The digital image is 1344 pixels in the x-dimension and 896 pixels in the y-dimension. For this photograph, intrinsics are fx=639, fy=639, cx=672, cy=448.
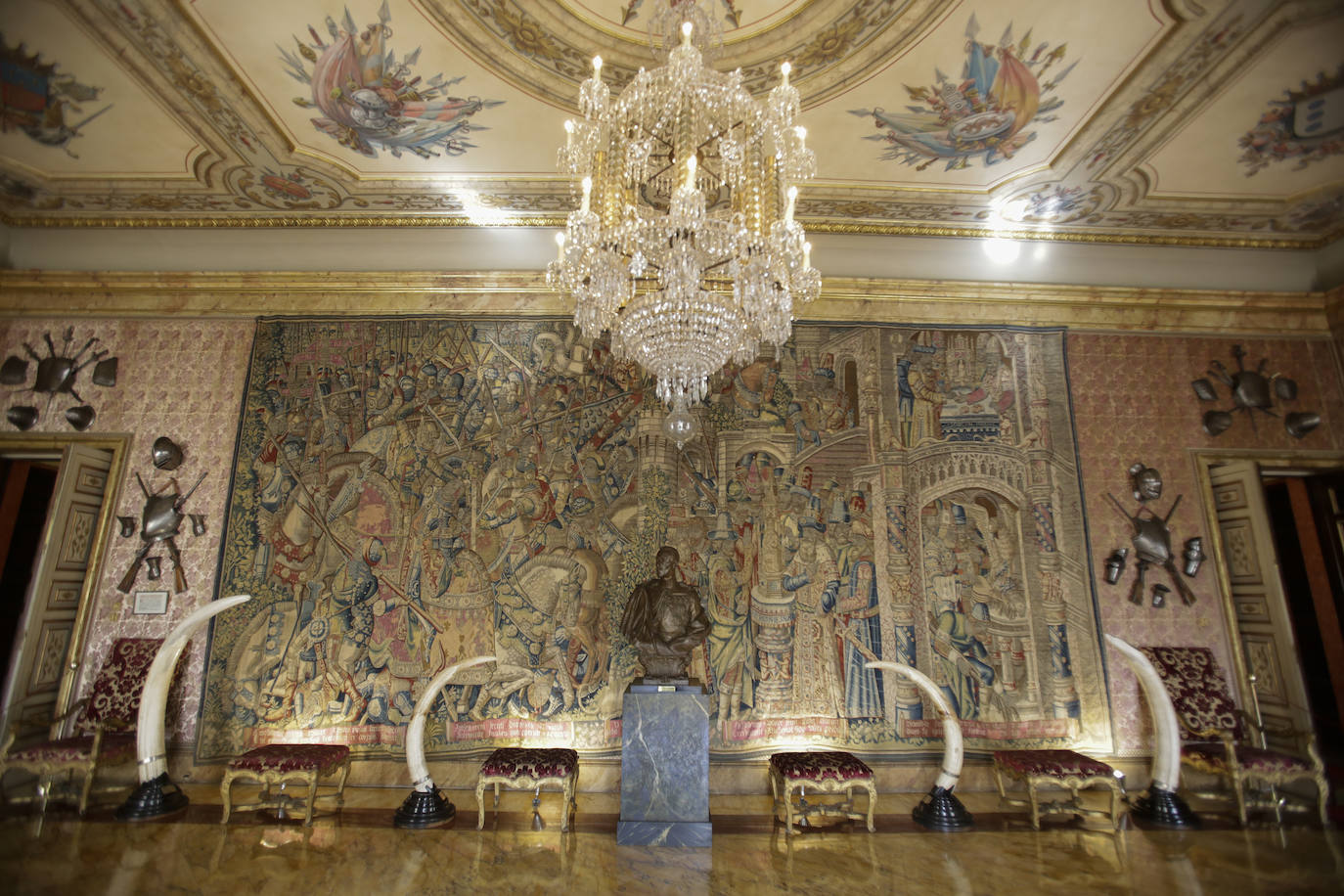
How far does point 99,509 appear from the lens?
24.0 feet

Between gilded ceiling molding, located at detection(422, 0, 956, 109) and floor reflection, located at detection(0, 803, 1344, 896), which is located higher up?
gilded ceiling molding, located at detection(422, 0, 956, 109)

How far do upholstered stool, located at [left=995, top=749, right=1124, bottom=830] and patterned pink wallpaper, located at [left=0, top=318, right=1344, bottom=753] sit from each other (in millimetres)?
1396

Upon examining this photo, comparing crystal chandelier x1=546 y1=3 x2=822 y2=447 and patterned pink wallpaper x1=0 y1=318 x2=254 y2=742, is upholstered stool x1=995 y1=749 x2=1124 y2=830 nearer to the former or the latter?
crystal chandelier x1=546 y1=3 x2=822 y2=447

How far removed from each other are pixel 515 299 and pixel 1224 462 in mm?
8268

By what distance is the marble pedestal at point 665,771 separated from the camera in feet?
16.3

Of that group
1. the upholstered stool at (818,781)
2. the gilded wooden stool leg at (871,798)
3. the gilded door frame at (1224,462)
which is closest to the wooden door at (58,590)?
Answer: the upholstered stool at (818,781)

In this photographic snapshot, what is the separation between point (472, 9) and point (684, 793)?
6216 mm

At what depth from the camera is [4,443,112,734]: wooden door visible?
6.48 m

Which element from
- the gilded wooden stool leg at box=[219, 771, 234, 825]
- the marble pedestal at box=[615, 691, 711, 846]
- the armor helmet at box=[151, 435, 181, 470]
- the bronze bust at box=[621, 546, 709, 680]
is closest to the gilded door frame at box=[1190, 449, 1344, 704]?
the bronze bust at box=[621, 546, 709, 680]

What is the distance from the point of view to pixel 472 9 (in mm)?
4734

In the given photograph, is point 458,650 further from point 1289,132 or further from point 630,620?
point 1289,132

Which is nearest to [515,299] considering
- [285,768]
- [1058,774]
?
[285,768]

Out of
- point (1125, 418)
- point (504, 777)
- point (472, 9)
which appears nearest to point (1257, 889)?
point (1125, 418)

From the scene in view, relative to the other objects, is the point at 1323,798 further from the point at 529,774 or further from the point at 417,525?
the point at 417,525
